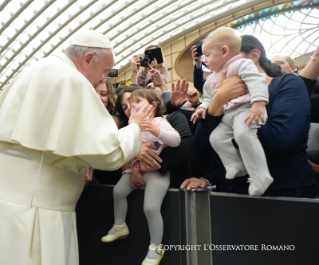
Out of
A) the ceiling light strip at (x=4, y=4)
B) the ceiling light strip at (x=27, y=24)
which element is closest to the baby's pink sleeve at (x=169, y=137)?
the ceiling light strip at (x=4, y=4)

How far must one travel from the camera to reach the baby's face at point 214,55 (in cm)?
173

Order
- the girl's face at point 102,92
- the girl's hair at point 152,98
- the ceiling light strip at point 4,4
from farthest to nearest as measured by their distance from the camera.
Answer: the ceiling light strip at point 4,4
the girl's face at point 102,92
the girl's hair at point 152,98

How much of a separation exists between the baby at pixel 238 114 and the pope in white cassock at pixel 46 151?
1.78 ft

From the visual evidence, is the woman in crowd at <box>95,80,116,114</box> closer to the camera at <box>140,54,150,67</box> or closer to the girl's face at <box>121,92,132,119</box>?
the girl's face at <box>121,92,132,119</box>

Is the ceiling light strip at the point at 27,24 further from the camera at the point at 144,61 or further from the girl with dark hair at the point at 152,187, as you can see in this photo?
the girl with dark hair at the point at 152,187

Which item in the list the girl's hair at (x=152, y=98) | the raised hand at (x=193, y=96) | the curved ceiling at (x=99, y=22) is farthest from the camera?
the curved ceiling at (x=99, y=22)

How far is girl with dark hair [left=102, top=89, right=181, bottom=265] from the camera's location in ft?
5.74

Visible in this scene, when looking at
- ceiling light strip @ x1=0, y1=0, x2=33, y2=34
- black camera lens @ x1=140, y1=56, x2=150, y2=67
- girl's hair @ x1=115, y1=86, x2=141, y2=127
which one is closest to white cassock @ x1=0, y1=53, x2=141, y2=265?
girl's hair @ x1=115, y1=86, x2=141, y2=127

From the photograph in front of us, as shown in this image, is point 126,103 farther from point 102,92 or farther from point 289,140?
point 289,140

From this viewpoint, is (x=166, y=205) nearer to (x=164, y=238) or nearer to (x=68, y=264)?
(x=164, y=238)

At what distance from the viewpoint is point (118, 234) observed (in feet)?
6.29

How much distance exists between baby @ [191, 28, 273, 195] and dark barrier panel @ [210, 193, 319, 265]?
0.48ft

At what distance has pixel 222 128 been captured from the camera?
64.0 inches

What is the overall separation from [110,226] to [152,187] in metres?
0.55
